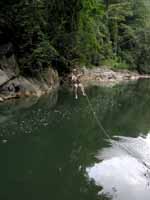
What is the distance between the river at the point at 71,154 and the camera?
11.1 metres

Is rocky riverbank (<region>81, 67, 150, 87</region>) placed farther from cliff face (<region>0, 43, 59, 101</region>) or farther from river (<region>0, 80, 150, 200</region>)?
river (<region>0, 80, 150, 200</region>)

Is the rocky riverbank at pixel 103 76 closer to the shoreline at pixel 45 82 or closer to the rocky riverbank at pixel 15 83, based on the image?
the shoreline at pixel 45 82

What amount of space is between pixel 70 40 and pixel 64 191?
26.6 metres

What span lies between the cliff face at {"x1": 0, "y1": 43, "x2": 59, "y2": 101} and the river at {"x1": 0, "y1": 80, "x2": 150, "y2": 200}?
2.75 meters

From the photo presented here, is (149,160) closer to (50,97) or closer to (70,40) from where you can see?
(50,97)

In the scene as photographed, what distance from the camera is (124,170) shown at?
13188 mm

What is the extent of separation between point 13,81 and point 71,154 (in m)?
15.8

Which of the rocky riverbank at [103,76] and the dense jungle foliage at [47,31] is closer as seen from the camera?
the dense jungle foliage at [47,31]

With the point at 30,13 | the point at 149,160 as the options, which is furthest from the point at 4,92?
the point at 149,160

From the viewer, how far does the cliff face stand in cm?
2817

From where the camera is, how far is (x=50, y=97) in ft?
101


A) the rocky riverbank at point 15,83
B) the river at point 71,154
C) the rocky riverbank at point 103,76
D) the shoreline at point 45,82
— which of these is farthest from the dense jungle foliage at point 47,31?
the rocky riverbank at point 103,76

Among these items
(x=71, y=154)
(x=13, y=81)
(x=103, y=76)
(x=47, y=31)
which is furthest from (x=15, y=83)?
(x=103, y=76)

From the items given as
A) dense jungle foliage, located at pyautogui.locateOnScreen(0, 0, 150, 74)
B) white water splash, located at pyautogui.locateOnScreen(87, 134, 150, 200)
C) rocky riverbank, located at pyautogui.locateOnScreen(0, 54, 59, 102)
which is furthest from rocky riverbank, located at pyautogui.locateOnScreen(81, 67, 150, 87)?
white water splash, located at pyautogui.locateOnScreen(87, 134, 150, 200)
